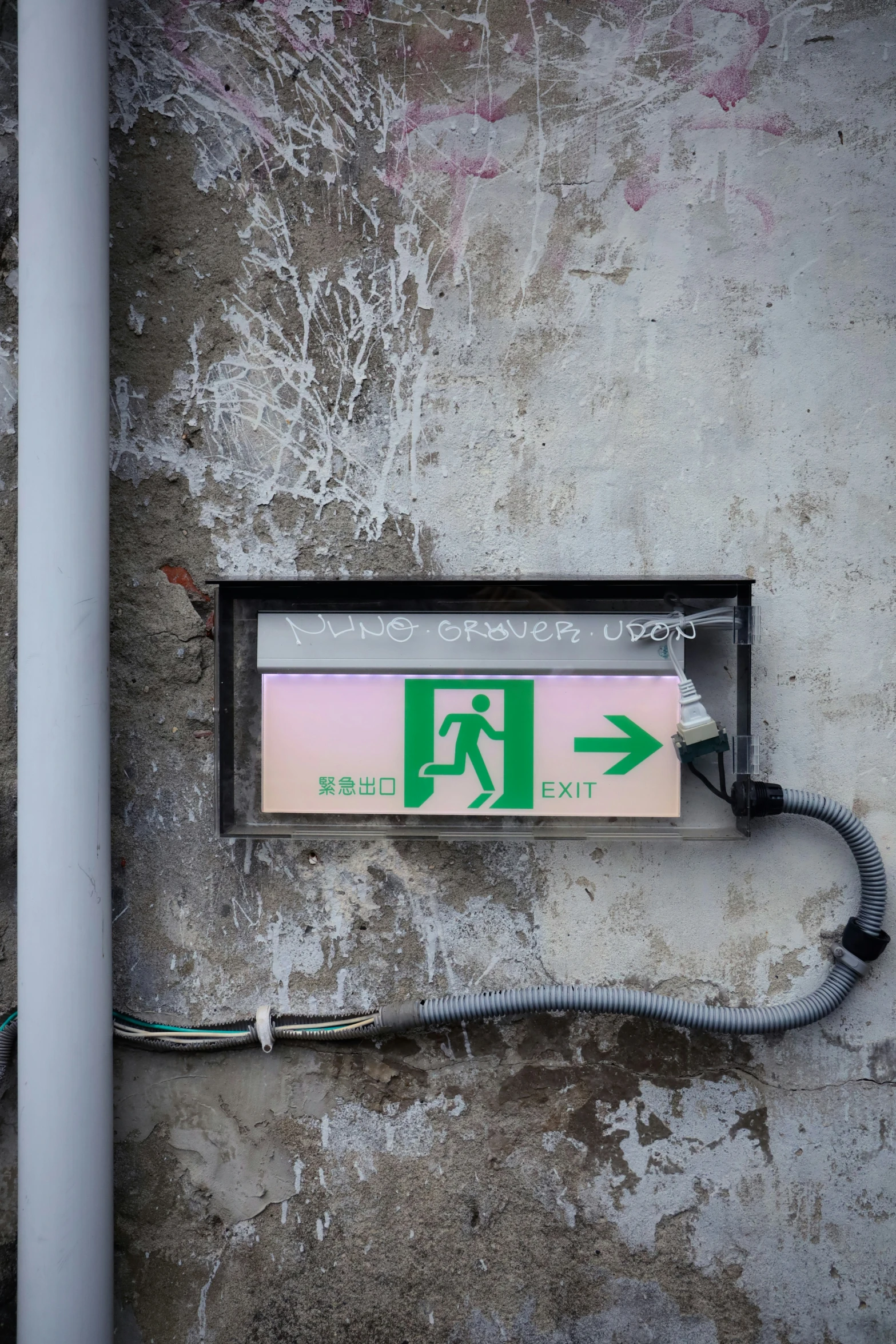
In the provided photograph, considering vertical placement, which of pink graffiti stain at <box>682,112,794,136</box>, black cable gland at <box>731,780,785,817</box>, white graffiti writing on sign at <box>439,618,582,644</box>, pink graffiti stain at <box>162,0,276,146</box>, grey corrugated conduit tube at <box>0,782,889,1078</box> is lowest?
grey corrugated conduit tube at <box>0,782,889,1078</box>

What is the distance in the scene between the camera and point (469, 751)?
1375 mm

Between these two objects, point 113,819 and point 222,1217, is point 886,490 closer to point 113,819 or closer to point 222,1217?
point 113,819

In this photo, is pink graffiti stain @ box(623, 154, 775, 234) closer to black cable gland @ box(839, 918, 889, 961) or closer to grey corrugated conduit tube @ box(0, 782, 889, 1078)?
grey corrugated conduit tube @ box(0, 782, 889, 1078)

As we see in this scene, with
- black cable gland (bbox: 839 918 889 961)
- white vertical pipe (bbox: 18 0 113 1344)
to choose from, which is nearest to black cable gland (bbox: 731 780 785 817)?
black cable gland (bbox: 839 918 889 961)

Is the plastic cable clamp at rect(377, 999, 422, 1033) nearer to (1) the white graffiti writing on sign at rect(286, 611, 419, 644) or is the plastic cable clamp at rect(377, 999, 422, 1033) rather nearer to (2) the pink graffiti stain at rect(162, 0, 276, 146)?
(1) the white graffiti writing on sign at rect(286, 611, 419, 644)

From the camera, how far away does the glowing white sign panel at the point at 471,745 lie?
53.6 inches

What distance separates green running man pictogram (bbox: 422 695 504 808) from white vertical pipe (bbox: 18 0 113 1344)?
0.65 meters

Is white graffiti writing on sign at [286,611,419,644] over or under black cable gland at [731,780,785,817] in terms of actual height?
over

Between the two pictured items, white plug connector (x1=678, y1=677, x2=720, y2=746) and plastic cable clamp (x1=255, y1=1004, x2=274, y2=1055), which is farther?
plastic cable clamp (x1=255, y1=1004, x2=274, y2=1055)

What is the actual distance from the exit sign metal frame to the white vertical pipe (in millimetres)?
252

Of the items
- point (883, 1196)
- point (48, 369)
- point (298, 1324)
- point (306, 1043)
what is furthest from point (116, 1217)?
point (48, 369)

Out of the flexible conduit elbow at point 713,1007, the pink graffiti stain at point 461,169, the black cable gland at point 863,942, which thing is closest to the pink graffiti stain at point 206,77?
the pink graffiti stain at point 461,169

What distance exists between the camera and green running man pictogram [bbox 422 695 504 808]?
1.37 m

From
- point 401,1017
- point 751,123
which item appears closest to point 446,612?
point 401,1017
